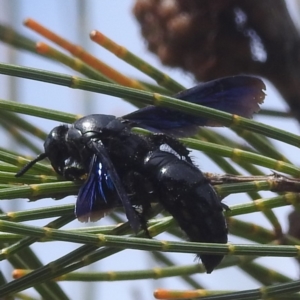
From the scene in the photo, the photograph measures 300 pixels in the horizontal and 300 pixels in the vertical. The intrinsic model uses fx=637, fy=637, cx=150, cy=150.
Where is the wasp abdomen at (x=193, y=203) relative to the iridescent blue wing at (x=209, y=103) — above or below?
below

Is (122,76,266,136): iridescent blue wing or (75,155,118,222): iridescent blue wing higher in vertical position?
(122,76,266,136): iridescent blue wing

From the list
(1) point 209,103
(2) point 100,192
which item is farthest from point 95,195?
(1) point 209,103

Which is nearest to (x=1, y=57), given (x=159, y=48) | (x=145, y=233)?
(x=159, y=48)

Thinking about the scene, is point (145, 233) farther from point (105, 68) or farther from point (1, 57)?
point (1, 57)

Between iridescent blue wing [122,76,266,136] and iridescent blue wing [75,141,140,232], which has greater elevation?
iridescent blue wing [122,76,266,136]

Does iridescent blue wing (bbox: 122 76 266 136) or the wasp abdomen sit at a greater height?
iridescent blue wing (bbox: 122 76 266 136)
